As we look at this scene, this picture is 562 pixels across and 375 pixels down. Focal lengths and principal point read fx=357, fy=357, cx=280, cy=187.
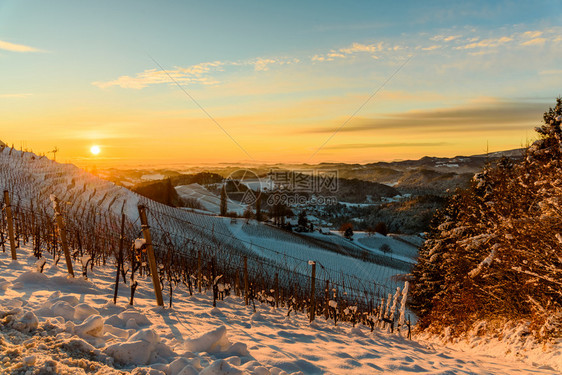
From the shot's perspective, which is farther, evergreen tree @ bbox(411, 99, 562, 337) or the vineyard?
the vineyard

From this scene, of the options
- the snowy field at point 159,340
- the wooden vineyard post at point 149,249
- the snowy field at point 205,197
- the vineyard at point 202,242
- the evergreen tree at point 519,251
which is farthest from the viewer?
the snowy field at point 205,197

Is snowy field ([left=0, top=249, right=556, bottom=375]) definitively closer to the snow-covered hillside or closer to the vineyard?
the vineyard

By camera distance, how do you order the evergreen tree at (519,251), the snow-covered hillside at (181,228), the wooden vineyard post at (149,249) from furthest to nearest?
the snow-covered hillside at (181,228) < the evergreen tree at (519,251) < the wooden vineyard post at (149,249)

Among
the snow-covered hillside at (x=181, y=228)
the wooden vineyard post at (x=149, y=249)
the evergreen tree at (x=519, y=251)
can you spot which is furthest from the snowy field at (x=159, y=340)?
the snow-covered hillside at (x=181, y=228)

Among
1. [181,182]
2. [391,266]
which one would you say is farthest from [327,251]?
[181,182]

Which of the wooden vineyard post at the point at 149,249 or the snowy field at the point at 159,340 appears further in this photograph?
the wooden vineyard post at the point at 149,249

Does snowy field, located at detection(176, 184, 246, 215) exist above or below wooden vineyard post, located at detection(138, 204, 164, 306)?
below

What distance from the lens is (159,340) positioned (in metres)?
3.84

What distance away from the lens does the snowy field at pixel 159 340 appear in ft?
10.8

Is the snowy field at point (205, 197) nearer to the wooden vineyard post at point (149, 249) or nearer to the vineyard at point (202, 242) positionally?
the vineyard at point (202, 242)

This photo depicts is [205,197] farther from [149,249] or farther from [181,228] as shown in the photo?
[149,249]

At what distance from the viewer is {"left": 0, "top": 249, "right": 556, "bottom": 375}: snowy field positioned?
330 centimetres

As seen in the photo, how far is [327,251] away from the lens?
150 feet

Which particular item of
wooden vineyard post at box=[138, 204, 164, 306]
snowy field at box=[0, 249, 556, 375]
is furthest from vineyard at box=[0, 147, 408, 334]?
wooden vineyard post at box=[138, 204, 164, 306]
